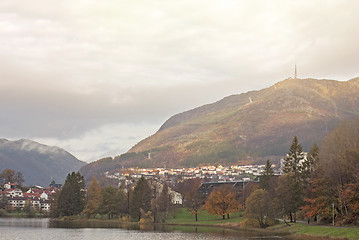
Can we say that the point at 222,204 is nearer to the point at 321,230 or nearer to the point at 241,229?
the point at 241,229

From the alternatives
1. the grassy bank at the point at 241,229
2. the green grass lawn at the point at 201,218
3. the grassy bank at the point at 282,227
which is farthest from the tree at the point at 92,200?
the grassy bank at the point at 282,227

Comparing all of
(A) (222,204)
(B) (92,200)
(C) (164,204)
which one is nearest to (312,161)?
(A) (222,204)

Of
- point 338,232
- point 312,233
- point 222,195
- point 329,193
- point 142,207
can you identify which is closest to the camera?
point 338,232

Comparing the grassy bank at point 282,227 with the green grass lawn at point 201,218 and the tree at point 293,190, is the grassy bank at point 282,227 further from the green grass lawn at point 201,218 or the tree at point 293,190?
the tree at point 293,190

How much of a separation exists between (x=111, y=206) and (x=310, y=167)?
224 ft

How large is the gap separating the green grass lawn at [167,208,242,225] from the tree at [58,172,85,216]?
3510 cm

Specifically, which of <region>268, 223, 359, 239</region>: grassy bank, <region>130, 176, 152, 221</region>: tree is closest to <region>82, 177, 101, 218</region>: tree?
<region>130, 176, 152, 221</region>: tree

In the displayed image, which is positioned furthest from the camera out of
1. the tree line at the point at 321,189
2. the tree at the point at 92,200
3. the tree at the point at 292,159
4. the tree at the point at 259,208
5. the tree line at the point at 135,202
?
the tree at the point at 92,200

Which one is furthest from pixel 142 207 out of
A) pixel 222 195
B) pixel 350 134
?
pixel 350 134

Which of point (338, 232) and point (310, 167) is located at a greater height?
point (310, 167)

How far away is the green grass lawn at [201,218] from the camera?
419ft

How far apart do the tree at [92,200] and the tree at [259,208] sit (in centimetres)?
6162

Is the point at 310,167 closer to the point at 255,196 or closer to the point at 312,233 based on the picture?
the point at 255,196

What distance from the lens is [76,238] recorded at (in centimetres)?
8388
